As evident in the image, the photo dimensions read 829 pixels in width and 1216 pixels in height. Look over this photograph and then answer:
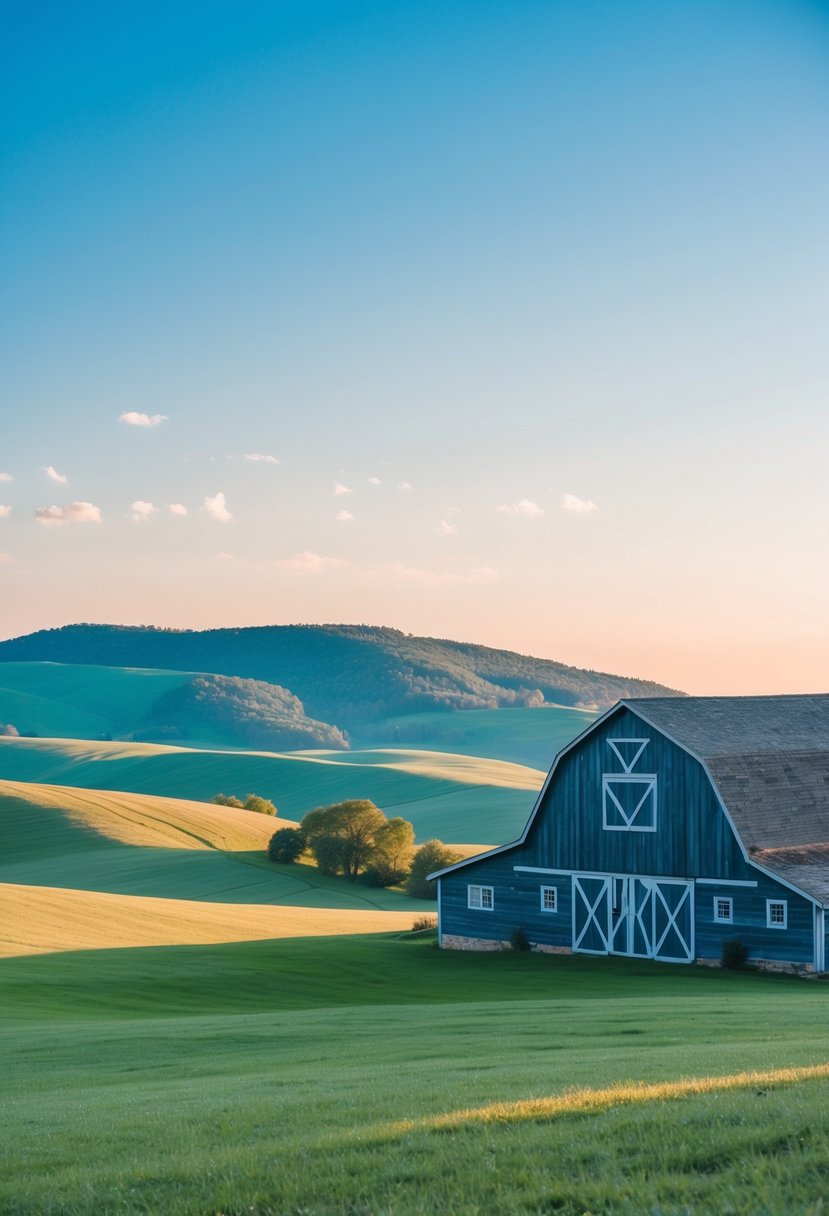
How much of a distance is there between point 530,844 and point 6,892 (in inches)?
946

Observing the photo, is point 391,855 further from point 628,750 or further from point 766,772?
point 766,772

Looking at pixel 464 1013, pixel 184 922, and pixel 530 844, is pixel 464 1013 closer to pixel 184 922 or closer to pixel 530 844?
pixel 530 844

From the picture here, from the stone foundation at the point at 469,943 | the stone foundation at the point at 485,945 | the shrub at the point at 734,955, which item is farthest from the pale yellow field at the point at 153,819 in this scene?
the shrub at the point at 734,955

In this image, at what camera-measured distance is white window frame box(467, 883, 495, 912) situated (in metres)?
47.6

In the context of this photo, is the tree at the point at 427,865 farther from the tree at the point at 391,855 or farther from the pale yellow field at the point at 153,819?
the pale yellow field at the point at 153,819

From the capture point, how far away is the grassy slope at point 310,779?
120 metres

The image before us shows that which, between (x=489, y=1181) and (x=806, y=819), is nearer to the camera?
(x=489, y=1181)

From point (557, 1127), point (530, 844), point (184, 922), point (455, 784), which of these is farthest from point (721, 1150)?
point (455, 784)

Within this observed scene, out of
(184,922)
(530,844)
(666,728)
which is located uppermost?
(666,728)

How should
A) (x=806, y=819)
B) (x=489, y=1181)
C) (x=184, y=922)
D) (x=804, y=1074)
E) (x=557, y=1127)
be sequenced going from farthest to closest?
(x=184, y=922) → (x=806, y=819) → (x=804, y=1074) → (x=557, y=1127) → (x=489, y=1181)

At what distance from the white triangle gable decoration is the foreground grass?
13.4 metres

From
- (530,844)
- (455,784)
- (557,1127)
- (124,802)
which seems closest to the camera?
(557,1127)

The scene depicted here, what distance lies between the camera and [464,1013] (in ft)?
90.5

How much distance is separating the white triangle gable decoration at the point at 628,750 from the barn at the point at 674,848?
0.04 meters
